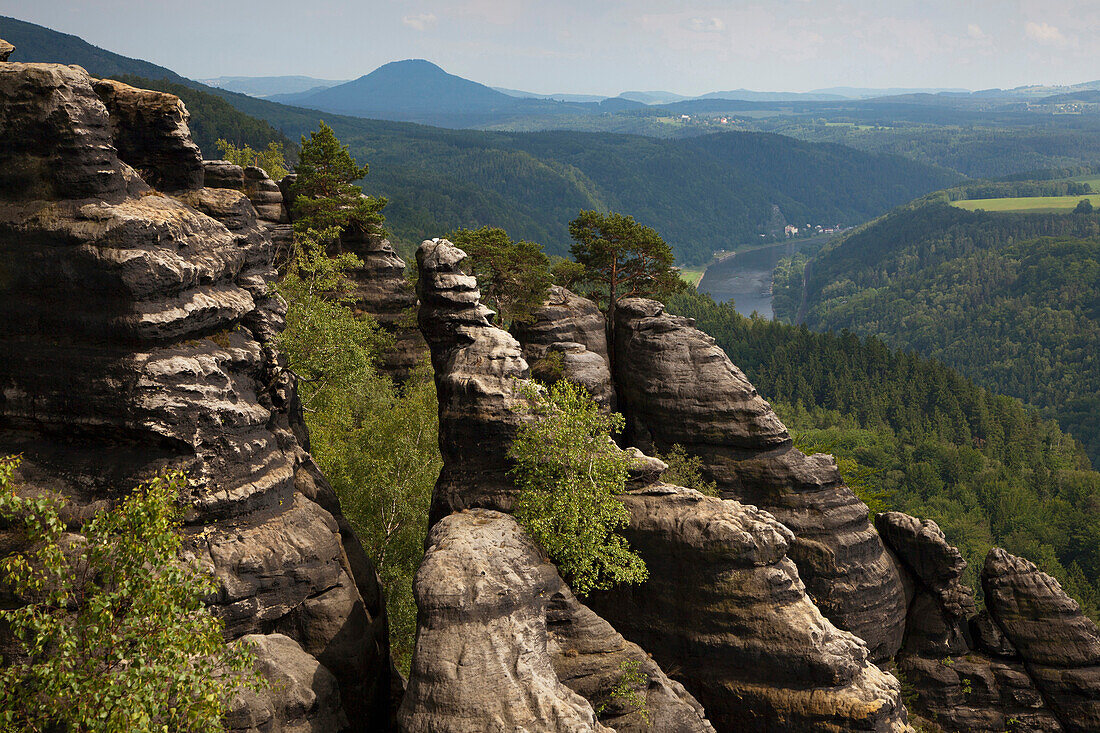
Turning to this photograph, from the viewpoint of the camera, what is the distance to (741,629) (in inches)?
1283

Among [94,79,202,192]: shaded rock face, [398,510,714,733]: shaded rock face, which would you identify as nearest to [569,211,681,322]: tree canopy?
[94,79,202,192]: shaded rock face

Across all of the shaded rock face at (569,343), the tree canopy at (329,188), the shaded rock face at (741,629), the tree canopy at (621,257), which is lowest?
the shaded rock face at (741,629)

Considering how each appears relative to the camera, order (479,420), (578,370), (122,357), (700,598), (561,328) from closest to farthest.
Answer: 1. (122,357)
2. (479,420)
3. (700,598)
4. (578,370)
5. (561,328)

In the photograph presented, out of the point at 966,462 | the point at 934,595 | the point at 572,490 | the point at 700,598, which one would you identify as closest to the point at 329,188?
the point at 572,490

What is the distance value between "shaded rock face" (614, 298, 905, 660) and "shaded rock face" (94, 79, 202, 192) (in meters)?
32.8

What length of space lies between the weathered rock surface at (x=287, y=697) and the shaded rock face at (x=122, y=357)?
0.30m

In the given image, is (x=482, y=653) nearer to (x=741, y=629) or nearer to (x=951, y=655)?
(x=741, y=629)

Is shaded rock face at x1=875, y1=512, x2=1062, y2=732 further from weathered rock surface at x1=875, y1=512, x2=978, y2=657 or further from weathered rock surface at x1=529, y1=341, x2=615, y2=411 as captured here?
weathered rock surface at x1=529, y1=341, x2=615, y2=411

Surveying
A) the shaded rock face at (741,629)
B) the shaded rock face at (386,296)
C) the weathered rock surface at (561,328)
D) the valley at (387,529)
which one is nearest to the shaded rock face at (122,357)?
the valley at (387,529)

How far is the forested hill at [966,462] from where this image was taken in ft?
431

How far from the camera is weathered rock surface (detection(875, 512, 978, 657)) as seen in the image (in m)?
47.6

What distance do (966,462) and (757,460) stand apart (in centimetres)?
13127

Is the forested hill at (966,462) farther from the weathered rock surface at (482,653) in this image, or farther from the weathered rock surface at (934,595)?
the weathered rock surface at (482,653)

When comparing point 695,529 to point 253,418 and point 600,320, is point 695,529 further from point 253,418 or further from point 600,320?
point 600,320
